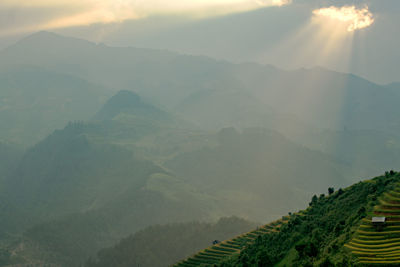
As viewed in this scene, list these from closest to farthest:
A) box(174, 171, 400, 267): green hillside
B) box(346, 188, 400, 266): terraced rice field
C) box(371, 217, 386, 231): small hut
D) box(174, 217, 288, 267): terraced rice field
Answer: box(346, 188, 400, 266): terraced rice field
box(174, 171, 400, 267): green hillside
box(371, 217, 386, 231): small hut
box(174, 217, 288, 267): terraced rice field

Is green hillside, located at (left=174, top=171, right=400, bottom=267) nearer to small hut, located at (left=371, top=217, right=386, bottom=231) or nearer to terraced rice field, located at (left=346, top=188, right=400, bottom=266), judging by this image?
terraced rice field, located at (left=346, top=188, right=400, bottom=266)

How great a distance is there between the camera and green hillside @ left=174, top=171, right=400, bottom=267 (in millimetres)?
52156

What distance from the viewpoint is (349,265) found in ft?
157

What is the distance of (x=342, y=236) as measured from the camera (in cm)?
6106

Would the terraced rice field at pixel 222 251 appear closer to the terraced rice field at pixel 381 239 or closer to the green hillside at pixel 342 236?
the green hillside at pixel 342 236

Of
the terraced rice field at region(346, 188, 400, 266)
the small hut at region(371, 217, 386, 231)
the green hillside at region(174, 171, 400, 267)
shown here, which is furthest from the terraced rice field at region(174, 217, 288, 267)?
the small hut at region(371, 217, 386, 231)

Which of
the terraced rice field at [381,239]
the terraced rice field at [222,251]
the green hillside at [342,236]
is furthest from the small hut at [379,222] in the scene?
the terraced rice field at [222,251]

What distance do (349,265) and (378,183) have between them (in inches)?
1570

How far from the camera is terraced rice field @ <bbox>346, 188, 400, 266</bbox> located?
49312 mm

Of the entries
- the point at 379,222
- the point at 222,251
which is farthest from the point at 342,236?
the point at 222,251

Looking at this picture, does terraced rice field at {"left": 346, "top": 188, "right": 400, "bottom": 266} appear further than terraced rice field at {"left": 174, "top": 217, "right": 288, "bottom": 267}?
No

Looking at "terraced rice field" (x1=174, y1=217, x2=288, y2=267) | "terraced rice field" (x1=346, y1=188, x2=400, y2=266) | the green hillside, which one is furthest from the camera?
"terraced rice field" (x1=174, y1=217, x2=288, y2=267)

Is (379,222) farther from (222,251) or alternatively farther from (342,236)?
(222,251)

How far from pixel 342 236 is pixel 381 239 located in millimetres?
6685
